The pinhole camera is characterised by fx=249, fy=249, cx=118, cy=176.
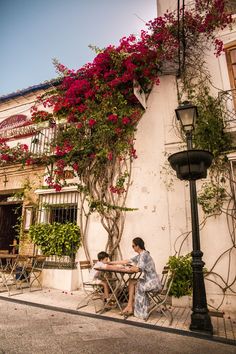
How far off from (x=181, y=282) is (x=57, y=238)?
3813 millimetres

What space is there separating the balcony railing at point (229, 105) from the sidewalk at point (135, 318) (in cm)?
434

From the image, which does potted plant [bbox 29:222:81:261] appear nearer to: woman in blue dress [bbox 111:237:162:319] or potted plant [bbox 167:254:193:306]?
woman in blue dress [bbox 111:237:162:319]

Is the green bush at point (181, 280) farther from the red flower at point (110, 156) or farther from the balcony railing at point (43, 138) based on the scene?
the balcony railing at point (43, 138)

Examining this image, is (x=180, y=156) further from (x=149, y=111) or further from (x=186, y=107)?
(x=149, y=111)

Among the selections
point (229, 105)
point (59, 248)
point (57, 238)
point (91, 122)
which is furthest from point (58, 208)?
point (229, 105)

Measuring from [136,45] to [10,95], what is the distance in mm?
5891

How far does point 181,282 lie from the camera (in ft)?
17.8

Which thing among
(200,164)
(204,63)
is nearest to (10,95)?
(204,63)

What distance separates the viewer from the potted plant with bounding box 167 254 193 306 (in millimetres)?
5419

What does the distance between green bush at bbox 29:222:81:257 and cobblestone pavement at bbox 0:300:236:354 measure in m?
2.81

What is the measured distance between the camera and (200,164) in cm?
438

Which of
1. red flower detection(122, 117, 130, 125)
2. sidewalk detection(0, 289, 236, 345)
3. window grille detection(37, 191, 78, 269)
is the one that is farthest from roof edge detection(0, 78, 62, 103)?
sidewalk detection(0, 289, 236, 345)

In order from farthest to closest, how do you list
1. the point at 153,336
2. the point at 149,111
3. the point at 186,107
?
the point at 149,111 < the point at 186,107 < the point at 153,336

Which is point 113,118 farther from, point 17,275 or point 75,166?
point 17,275
